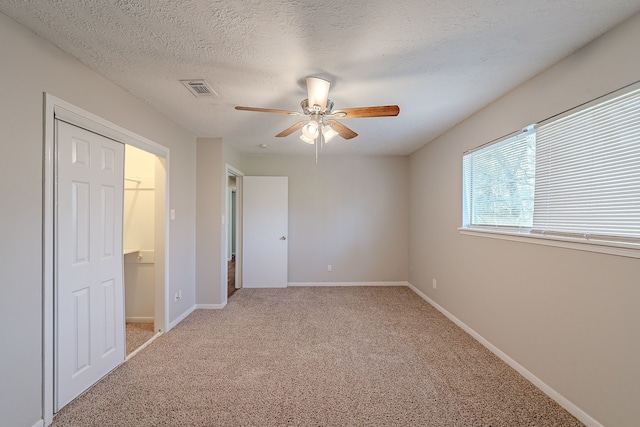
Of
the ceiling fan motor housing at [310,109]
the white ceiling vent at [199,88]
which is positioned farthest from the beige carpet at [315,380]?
the white ceiling vent at [199,88]

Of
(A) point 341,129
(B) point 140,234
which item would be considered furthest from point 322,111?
(B) point 140,234

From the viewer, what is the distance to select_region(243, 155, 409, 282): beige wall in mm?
4820

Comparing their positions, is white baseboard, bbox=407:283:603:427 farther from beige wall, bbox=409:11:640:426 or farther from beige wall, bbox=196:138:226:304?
beige wall, bbox=196:138:226:304

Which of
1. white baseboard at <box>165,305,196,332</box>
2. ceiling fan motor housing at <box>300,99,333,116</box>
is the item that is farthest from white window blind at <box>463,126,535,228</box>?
white baseboard at <box>165,305,196,332</box>

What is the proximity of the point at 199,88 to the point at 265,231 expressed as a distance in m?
2.82

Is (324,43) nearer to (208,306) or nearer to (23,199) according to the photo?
(23,199)

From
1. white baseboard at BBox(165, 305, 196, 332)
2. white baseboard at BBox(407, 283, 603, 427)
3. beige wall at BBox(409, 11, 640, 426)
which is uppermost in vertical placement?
beige wall at BBox(409, 11, 640, 426)

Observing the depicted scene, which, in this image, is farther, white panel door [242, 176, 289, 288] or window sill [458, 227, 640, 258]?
white panel door [242, 176, 289, 288]

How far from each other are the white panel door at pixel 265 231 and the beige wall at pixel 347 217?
0.19 m

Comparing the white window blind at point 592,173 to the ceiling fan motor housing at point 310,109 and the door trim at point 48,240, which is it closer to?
the ceiling fan motor housing at point 310,109

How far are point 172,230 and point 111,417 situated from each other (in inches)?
72.2

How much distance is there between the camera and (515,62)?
1848 mm

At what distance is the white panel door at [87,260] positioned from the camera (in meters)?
1.78

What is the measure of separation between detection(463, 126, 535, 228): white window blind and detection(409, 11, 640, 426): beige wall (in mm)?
128
